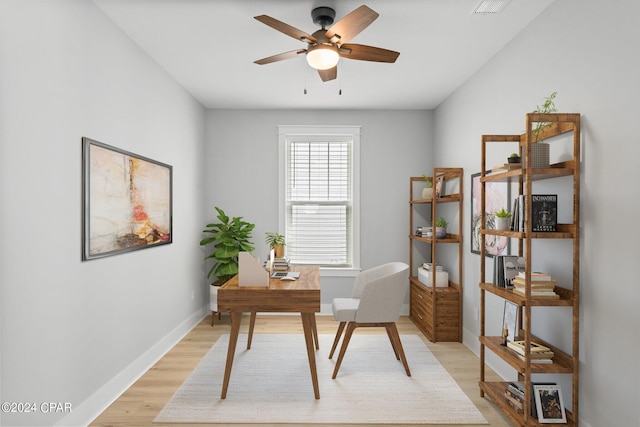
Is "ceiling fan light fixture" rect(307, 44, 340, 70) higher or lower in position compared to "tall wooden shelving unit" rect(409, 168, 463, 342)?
higher

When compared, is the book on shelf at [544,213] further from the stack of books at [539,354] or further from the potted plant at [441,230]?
the potted plant at [441,230]

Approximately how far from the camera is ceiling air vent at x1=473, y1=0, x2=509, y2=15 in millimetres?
2363

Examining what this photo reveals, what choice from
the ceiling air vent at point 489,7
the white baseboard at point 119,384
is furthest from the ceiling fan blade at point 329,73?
the white baseboard at point 119,384

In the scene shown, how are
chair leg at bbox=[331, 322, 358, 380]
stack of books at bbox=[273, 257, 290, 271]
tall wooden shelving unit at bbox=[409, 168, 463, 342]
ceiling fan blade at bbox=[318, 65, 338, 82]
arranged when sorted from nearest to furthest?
ceiling fan blade at bbox=[318, 65, 338, 82] < chair leg at bbox=[331, 322, 358, 380] < stack of books at bbox=[273, 257, 290, 271] < tall wooden shelving unit at bbox=[409, 168, 463, 342]

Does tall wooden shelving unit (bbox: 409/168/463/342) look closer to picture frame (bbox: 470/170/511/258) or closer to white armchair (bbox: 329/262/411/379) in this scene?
picture frame (bbox: 470/170/511/258)

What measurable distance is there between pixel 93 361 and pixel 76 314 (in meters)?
0.40

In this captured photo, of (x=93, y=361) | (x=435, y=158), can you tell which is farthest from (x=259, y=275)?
(x=435, y=158)

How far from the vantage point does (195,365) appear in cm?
326

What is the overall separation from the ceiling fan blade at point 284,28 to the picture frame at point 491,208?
6.33 feet

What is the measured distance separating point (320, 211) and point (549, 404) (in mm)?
3381

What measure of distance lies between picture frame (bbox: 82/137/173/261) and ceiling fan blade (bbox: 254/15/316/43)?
133cm

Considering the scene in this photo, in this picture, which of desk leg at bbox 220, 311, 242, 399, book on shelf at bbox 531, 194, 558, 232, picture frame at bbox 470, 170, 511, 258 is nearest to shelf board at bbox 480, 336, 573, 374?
book on shelf at bbox 531, 194, 558, 232

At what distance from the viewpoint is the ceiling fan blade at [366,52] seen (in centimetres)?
246

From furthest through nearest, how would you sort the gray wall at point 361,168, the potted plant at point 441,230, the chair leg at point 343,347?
the gray wall at point 361,168 → the potted plant at point 441,230 → the chair leg at point 343,347
